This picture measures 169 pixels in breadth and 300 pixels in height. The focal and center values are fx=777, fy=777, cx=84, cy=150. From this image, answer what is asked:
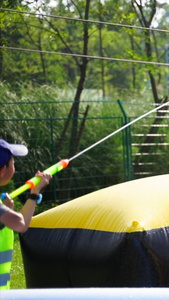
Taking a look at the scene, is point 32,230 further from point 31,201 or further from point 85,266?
point 31,201

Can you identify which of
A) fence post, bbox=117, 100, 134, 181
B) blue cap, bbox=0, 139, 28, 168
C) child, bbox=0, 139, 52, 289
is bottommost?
child, bbox=0, 139, 52, 289

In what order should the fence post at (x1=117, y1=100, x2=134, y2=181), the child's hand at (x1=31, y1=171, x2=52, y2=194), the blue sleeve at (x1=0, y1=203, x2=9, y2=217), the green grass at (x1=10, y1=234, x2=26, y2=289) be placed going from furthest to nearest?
the fence post at (x1=117, y1=100, x2=134, y2=181) → the green grass at (x1=10, y1=234, x2=26, y2=289) → the child's hand at (x1=31, y1=171, x2=52, y2=194) → the blue sleeve at (x1=0, y1=203, x2=9, y2=217)

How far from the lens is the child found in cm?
408

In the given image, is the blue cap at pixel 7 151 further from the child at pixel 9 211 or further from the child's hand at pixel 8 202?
the child's hand at pixel 8 202

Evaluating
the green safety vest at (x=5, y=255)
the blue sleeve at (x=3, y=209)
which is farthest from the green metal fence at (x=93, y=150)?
the blue sleeve at (x=3, y=209)

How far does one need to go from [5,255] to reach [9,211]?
0.35 m

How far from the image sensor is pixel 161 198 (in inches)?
226

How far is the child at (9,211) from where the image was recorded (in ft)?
13.4

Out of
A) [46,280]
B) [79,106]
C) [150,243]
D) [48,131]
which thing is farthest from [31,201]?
[79,106]

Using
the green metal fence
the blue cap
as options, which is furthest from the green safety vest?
the green metal fence

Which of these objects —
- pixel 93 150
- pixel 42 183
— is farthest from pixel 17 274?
pixel 93 150

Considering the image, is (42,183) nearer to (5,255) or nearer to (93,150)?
(5,255)

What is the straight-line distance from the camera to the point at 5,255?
4316mm

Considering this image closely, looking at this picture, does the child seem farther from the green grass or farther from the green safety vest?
the green grass
